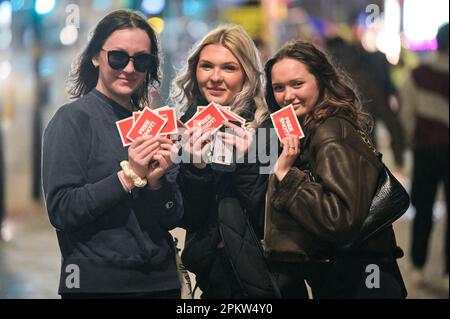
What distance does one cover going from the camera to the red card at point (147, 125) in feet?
11.6

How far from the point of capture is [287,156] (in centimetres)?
354

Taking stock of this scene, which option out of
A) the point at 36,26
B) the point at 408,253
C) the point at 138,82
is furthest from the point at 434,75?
the point at 138,82

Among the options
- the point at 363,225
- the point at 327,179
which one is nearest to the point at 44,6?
the point at 327,179

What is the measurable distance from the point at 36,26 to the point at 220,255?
8.77 feet

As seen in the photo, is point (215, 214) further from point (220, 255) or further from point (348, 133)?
point (348, 133)

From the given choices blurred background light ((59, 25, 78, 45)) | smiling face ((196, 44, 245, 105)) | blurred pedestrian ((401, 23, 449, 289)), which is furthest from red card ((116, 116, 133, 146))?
blurred pedestrian ((401, 23, 449, 289))

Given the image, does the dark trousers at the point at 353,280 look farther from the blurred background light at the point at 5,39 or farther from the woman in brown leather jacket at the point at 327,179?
the blurred background light at the point at 5,39

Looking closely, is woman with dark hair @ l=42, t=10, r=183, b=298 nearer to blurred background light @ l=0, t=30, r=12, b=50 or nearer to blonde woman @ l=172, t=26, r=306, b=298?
blonde woman @ l=172, t=26, r=306, b=298

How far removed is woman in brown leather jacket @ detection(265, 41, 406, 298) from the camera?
137 inches

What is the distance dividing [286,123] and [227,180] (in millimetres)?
346

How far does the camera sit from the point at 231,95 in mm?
3650

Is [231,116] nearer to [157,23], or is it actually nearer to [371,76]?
[157,23]

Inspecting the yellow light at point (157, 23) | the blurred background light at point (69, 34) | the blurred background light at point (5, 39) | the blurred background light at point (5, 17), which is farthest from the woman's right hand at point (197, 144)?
the blurred background light at point (5, 39)

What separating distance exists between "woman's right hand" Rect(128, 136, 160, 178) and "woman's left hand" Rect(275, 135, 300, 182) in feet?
1.67
